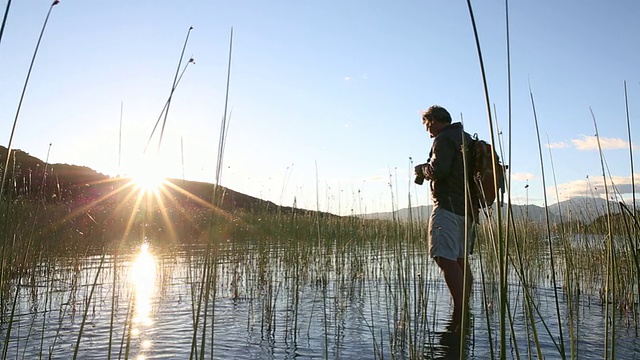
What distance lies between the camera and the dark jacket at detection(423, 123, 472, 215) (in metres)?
4.34

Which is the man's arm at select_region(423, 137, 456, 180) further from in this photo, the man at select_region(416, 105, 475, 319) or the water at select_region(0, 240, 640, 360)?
the water at select_region(0, 240, 640, 360)

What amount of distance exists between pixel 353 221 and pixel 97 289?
13.5 ft

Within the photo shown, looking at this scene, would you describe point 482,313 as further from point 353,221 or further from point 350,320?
point 353,221

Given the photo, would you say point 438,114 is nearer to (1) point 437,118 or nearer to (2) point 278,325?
(1) point 437,118

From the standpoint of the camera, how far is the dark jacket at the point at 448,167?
434cm

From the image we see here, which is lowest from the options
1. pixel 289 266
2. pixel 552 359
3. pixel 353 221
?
pixel 552 359

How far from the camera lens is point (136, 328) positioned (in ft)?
15.5

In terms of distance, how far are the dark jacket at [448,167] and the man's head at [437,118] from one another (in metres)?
0.12

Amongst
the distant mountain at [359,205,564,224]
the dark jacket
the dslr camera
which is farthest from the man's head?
the distant mountain at [359,205,564,224]

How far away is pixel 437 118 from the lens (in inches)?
177

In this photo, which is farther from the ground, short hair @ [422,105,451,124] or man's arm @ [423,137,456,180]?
short hair @ [422,105,451,124]

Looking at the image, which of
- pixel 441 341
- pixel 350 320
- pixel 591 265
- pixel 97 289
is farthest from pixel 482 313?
pixel 97 289

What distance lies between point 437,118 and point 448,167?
1.54 feet

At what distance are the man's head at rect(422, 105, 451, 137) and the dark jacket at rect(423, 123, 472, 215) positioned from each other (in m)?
0.12
